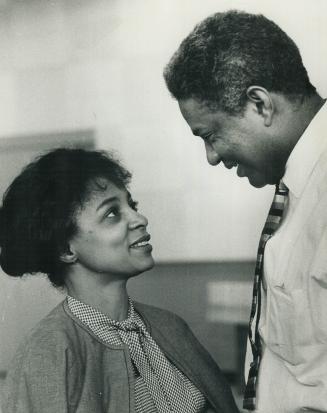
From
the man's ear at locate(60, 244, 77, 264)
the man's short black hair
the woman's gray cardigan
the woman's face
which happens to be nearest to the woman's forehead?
the woman's face

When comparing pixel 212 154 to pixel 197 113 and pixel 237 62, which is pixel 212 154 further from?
pixel 237 62

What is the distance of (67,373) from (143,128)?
36.3 inches

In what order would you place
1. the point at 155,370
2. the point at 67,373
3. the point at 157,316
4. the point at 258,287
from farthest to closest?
1. the point at 157,316
2. the point at 155,370
3. the point at 67,373
4. the point at 258,287

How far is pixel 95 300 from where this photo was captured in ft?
5.40

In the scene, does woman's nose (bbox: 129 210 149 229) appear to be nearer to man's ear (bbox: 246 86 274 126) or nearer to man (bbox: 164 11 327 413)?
man (bbox: 164 11 327 413)

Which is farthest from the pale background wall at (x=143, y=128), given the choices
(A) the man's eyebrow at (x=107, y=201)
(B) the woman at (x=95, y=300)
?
(A) the man's eyebrow at (x=107, y=201)

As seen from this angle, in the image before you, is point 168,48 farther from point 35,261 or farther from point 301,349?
point 301,349

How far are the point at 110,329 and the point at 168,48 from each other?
0.93 meters

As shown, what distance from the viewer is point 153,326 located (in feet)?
5.79

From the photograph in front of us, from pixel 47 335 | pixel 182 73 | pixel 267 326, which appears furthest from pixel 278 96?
pixel 47 335

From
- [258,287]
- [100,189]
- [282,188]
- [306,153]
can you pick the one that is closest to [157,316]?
[100,189]

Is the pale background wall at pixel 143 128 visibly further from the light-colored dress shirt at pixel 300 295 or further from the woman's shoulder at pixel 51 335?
the light-colored dress shirt at pixel 300 295

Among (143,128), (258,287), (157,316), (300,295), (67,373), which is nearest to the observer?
(300,295)

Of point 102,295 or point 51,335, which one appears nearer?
point 51,335
